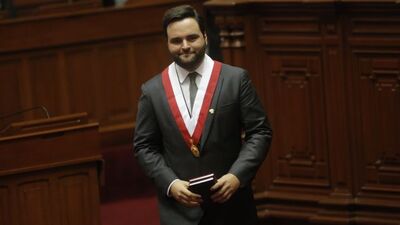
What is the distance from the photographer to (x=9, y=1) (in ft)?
21.7

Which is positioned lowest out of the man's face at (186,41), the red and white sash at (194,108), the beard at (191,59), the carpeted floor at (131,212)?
the carpeted floor at (131,212)

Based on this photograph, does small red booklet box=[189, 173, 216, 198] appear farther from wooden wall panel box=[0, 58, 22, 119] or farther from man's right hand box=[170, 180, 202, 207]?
wooden wall panel box=[0, 58, 22, 119]

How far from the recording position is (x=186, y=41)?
3.07m

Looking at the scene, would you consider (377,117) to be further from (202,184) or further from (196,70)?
(202,184)

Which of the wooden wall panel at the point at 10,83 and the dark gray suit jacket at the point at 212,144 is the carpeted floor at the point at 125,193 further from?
the dark gray suit jacket at the point at 212,144

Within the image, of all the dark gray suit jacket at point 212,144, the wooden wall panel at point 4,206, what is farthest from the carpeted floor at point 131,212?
the dark gray suit jacket at point 212,144

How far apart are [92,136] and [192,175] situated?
53.1 inches

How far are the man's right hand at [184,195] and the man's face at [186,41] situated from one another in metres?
0.35

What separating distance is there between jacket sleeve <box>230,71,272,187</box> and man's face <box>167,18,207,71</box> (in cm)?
18

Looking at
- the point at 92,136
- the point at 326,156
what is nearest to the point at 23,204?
the point at 92,136

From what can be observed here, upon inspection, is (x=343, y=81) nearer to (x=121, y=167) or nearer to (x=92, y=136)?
(x=92, y=136)

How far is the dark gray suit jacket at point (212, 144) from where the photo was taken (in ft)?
10.3

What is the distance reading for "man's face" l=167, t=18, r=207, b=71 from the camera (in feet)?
10.1

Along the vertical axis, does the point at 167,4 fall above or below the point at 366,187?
above
